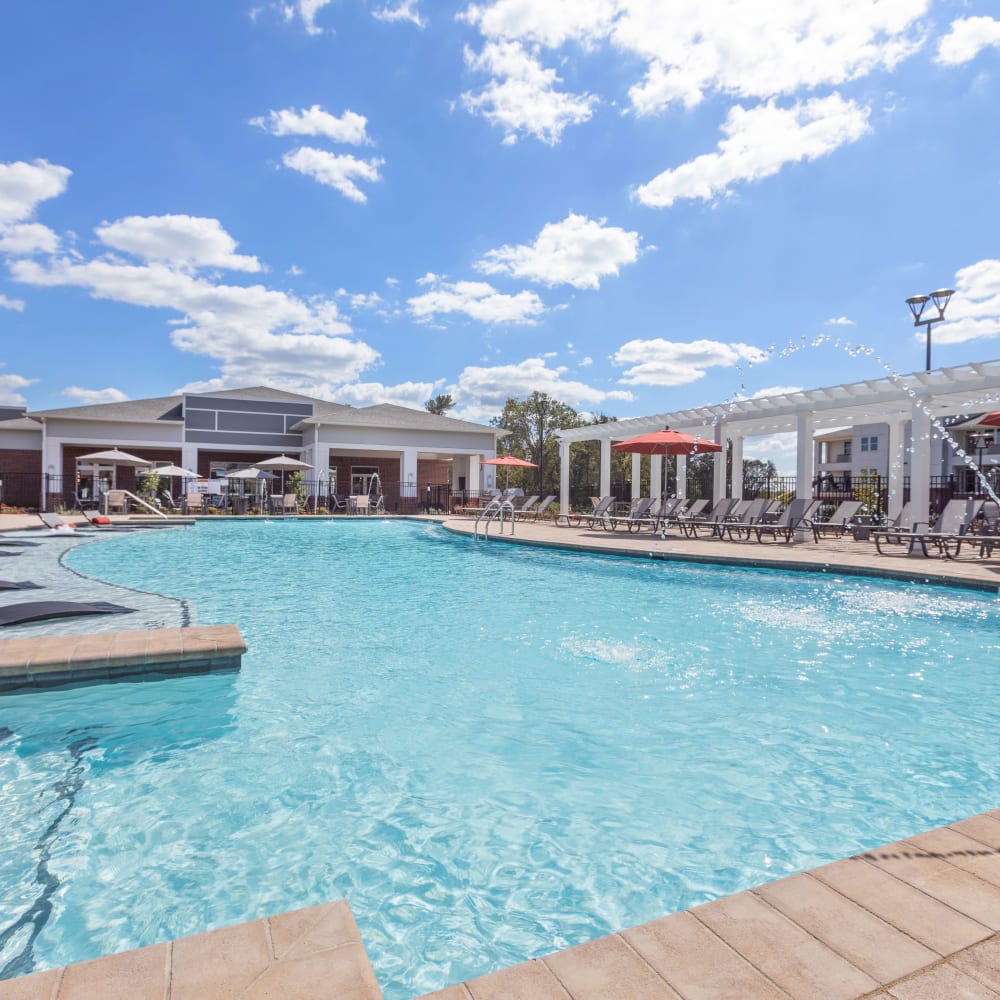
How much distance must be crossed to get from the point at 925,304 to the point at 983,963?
16634 millimetres

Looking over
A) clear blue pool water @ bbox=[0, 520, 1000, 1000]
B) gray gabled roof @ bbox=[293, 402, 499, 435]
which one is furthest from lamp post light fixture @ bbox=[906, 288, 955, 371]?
gray gabled roof @ bbox=[293, 402, 499, 435]

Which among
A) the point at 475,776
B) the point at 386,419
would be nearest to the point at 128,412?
the point at 386,419

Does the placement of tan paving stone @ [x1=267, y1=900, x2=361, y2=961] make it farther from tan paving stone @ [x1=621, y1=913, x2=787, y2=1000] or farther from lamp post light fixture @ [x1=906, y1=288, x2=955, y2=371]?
lamp post light fixture @ [x1=906, y1=288, x2=955, y2=371]

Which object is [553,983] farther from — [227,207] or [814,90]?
[227,207]

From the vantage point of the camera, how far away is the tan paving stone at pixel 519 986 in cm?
138

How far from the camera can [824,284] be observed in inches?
637

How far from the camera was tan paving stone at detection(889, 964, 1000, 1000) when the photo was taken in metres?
1.37

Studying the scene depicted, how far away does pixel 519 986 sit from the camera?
55.7 inches

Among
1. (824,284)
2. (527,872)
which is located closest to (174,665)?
(527,872)

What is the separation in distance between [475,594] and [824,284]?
43.4ft

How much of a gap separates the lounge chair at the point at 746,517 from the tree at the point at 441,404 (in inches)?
1910

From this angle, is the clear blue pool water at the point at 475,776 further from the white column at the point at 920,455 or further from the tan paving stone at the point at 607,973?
the white column at the point at 920,455

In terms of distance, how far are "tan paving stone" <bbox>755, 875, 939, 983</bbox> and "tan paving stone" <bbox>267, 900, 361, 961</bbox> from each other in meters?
1.13

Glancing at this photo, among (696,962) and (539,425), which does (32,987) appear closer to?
(696,962)
